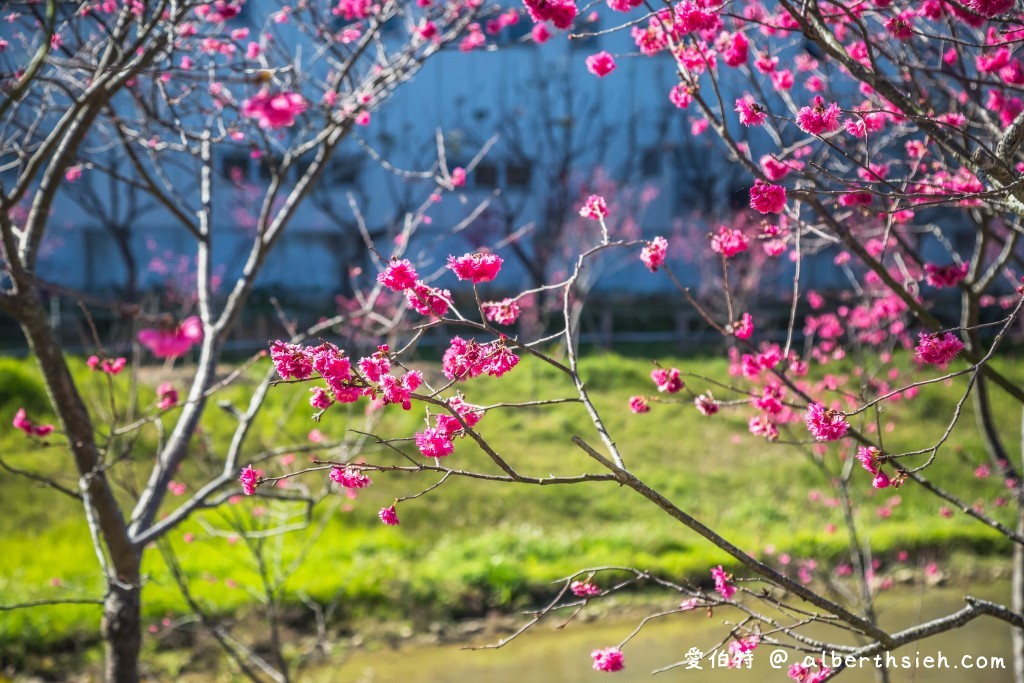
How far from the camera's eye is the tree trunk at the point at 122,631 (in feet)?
10.7

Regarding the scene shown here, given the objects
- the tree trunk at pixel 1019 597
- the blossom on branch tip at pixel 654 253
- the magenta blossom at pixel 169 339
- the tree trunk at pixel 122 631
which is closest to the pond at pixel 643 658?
the tree trunk at pixel 1019 597

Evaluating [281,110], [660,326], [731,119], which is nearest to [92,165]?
[281,110]

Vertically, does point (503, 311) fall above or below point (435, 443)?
above

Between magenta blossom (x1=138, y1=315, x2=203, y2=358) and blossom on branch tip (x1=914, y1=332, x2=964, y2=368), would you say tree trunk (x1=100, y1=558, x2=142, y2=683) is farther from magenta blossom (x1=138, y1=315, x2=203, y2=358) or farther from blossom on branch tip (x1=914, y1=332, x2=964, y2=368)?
blossom on branch tip (x1=914, y1=332, x2=964, y2=368)

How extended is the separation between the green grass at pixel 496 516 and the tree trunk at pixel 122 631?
1.97m

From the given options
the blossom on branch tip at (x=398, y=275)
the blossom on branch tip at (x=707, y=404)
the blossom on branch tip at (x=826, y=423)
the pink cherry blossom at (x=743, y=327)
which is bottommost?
the blossom on branch tip at (x=707, y=404)

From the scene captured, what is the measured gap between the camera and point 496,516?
8672mm

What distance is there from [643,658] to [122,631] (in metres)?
4.12

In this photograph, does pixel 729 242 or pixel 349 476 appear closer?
pixel 349 476

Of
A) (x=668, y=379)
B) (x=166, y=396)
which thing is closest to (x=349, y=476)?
(x=668, y=379)

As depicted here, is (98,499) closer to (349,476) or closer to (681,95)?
(349,476)

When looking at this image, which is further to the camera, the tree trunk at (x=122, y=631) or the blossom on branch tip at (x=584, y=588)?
the tree trunk at (x=122, y=631)

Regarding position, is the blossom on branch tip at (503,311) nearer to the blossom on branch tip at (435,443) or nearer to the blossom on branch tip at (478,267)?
Result: the blossom on branch tip at (478,267)

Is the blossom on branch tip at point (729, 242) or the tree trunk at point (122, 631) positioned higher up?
the blossom on branch tip at point (729, 242)
